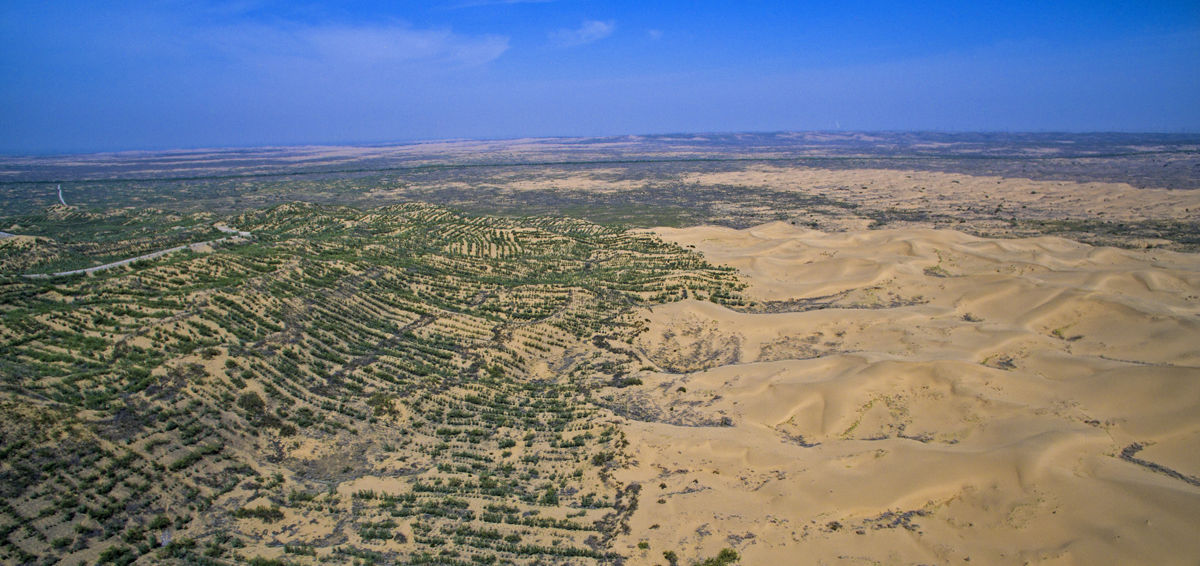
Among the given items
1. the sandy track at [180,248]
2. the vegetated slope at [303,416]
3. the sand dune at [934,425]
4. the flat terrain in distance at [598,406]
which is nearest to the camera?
the sand dune at [934,425]

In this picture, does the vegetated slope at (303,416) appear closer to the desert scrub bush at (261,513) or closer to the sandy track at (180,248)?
the desert scrub bush at (261,513)

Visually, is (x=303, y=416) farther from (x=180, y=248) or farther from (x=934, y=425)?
(x=180, y=248)

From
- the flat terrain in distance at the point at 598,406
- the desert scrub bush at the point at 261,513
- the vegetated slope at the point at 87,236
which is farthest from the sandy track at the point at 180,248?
the desert scrub bush at the point at 261,513

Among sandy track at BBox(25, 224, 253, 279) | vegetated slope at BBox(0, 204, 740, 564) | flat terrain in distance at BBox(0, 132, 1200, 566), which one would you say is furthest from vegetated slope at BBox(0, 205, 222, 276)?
vegetated slope at BBox(0, 204, 740, 564)

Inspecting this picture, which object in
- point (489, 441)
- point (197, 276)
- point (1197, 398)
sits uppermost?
point (197, 276)

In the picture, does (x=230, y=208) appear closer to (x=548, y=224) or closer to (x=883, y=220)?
(x=548, y=224)

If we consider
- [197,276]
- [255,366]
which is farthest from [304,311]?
[197,276]

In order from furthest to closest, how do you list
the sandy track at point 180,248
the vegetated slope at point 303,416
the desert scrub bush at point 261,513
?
the sandy track at point 180,248, the desert scrub bush at point 261,513, the vegetated slope at point 303,416

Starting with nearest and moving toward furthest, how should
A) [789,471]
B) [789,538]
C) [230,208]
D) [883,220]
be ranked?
[789,538] < [789,471] < [883,220] < [230,208]
